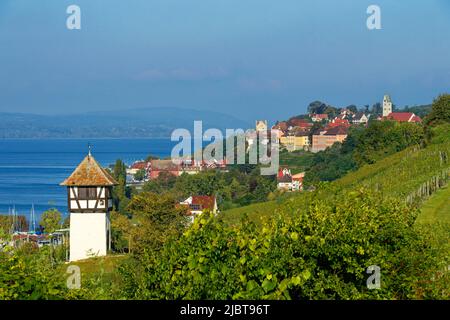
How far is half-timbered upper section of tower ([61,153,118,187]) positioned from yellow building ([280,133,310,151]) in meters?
84.1

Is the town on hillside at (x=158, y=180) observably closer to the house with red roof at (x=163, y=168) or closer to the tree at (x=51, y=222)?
the house with red roof at (x=163, y=168)

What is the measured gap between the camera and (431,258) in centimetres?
1246

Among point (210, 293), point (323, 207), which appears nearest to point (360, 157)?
point (323, 207)

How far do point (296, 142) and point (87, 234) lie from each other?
8881cm

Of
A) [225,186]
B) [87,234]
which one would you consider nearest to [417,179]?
[87,234]

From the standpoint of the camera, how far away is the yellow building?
11756 centimetres

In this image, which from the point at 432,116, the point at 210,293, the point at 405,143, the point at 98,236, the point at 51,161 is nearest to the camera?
the point at 210,293

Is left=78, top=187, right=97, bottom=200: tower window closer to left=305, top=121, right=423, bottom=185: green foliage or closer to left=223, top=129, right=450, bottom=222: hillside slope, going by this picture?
left=223, top=129, right=450, bottom=222: hillside slope

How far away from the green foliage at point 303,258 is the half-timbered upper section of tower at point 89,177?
66.2 ft

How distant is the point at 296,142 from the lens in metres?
120

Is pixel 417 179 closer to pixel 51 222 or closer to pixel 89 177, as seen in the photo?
pixel 89 177

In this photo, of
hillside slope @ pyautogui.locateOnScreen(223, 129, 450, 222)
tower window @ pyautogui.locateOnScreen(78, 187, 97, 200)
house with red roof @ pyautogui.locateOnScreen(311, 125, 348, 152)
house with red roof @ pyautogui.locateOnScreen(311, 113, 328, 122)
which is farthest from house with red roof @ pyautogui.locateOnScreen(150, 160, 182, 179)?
hillside slope @ pyautogui.locateOnScreen(223, 129, 450, 222)

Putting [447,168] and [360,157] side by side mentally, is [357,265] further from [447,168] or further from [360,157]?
[360,157]
